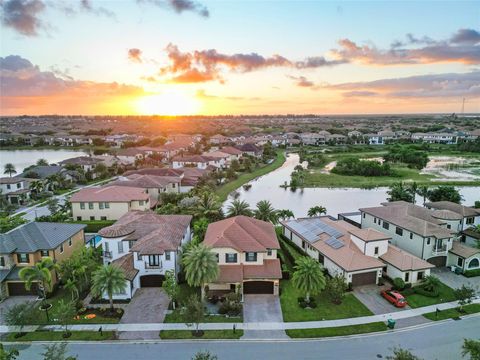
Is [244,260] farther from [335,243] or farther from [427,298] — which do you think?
[427,298]

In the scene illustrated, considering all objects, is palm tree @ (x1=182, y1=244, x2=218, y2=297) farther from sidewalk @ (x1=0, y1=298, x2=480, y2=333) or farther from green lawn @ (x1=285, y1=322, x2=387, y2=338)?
green lawn @ (x1=285, y1=322, x2=387, y2=338)

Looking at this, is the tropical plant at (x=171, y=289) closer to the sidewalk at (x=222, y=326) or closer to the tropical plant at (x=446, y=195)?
the sidewalk at (x=222, y=326)

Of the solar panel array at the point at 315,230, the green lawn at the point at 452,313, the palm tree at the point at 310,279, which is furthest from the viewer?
the solar panel array at the point at 315,230

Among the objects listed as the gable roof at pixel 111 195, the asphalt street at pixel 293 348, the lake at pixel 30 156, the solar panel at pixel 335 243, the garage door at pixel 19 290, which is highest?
the gable roof at pixel 111 195

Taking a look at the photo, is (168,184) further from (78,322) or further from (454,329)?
(454,329)

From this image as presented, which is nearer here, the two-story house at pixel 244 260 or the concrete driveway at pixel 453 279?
the two-story house at pixel 244 260

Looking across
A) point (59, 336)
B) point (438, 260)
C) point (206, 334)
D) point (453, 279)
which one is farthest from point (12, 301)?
point (438, 260)

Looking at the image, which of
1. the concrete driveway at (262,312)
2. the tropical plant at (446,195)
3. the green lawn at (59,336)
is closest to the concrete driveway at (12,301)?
the green lawn at (59,336)
